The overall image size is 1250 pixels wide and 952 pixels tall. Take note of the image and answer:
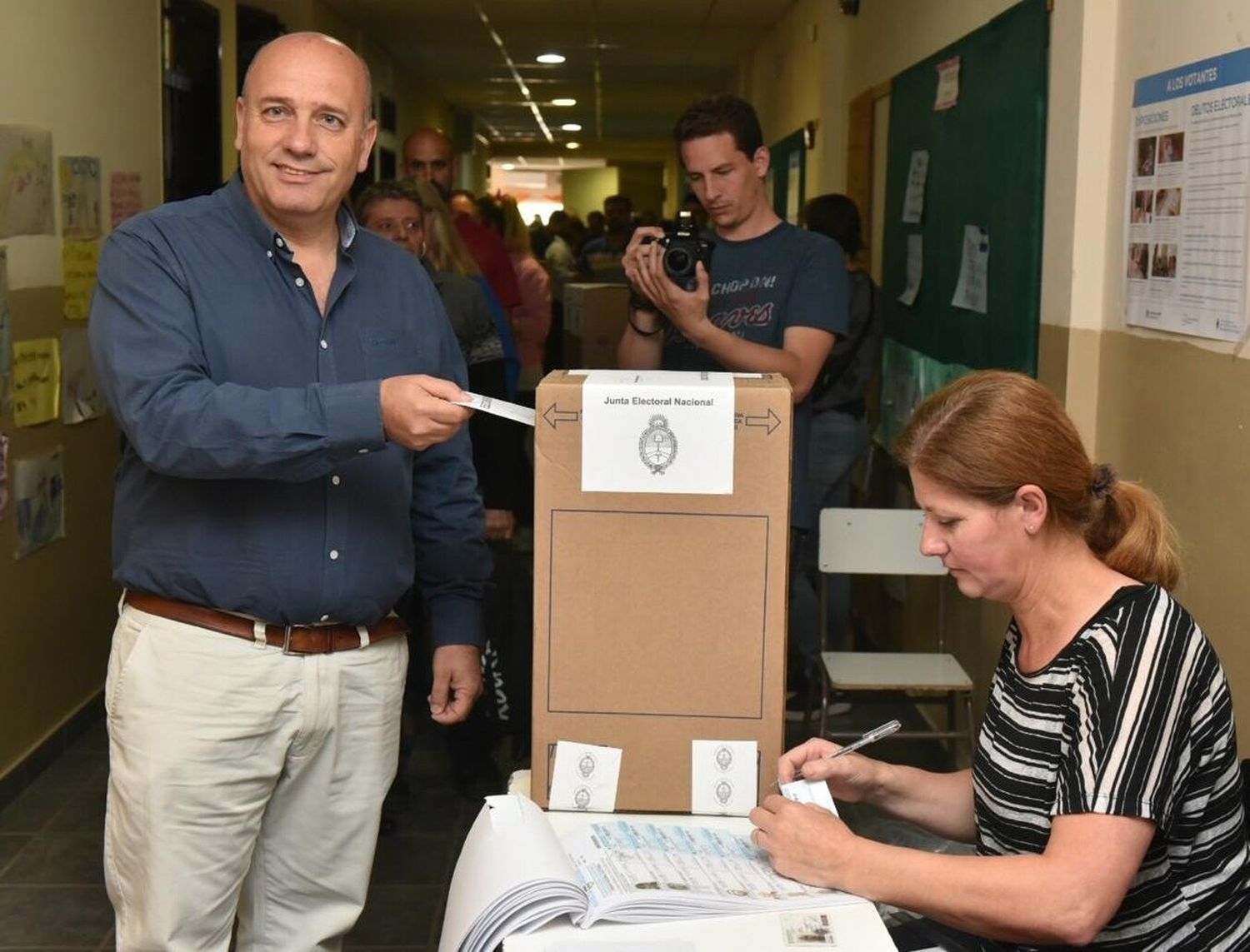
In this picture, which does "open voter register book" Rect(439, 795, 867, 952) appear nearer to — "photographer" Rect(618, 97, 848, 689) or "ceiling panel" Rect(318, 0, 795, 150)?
"photographer" Rect(618, 97, 848, 689)

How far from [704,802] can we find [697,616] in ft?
0.68

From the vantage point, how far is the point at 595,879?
1426mm

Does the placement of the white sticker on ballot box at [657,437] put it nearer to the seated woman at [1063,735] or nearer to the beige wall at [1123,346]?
the seated woman at [1063,735]

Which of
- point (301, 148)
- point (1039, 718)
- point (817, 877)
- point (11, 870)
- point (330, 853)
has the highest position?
point (301, 148)

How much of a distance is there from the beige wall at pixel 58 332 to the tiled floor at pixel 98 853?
0.15 meters

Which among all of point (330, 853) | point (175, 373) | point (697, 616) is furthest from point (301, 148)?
point (330, 853)

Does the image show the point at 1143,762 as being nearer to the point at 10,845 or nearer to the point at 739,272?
the point at 739,272

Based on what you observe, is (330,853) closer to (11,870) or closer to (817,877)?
(817,877)

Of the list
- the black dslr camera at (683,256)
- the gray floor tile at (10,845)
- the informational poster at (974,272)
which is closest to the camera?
the black dslr camera at (683,256)

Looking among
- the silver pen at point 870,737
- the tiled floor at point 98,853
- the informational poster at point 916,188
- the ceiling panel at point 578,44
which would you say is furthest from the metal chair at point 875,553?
the ceiling panel at point 578,44

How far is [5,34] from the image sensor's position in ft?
11.7

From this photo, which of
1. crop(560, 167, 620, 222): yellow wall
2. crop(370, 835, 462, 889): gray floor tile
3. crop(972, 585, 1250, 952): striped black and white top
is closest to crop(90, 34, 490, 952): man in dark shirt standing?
crop(972, 585, 1250, 952): striped black and white top

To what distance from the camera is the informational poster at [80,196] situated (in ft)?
13.1

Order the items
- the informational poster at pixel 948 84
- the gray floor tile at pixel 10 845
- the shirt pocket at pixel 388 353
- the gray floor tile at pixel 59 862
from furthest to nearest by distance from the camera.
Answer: the informational poster at pixel 948 84 → the gray floor tile at pixel 10 845 → the gray floor tile at pixel 59 862 → the shirt pocket at pixel 388 353
